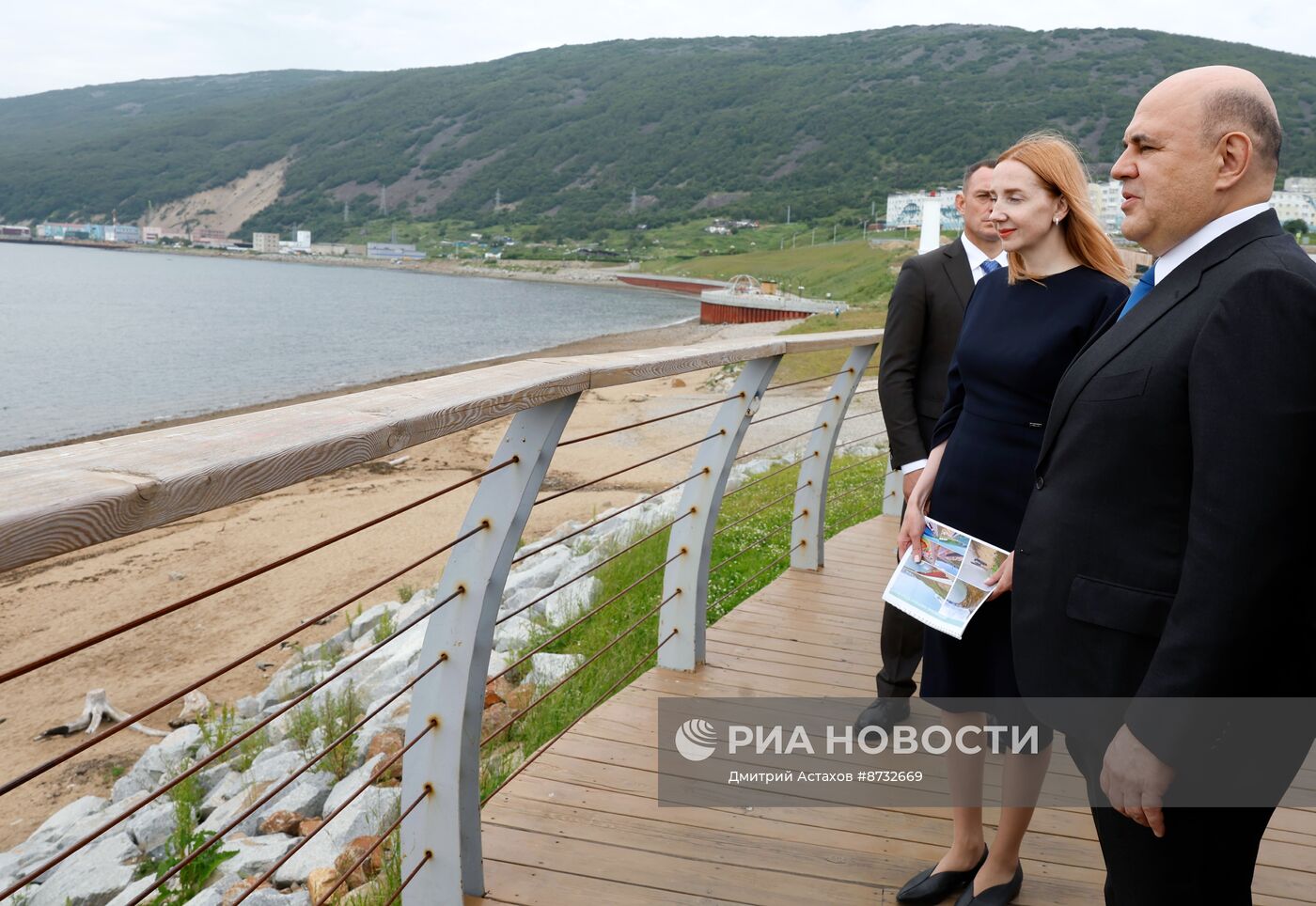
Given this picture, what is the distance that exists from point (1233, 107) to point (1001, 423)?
Answer: 1.01 m

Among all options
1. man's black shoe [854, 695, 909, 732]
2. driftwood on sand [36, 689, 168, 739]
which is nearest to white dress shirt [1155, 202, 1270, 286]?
man's black shoe [854, 695, 909, 732]

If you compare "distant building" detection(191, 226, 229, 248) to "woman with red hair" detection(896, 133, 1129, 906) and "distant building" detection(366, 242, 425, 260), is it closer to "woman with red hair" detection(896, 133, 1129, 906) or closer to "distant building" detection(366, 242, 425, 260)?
"distant building" detection(366, 242, 425, 260)

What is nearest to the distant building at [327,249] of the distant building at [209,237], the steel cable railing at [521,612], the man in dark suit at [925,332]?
the distant building at [209,237]

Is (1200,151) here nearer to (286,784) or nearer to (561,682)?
(286,784)

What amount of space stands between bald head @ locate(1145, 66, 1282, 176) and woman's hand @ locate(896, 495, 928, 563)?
3.93 ft

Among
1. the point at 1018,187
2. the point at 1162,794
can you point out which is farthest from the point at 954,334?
the point at 1162,794

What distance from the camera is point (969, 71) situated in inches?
6683

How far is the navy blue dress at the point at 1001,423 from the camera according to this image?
7.79 ft

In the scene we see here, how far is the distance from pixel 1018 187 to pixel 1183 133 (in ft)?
2.81

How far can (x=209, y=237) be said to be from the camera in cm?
15388

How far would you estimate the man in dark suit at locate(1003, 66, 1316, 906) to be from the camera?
1384 millimetres

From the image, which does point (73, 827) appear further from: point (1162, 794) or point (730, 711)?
point (1162, 794)

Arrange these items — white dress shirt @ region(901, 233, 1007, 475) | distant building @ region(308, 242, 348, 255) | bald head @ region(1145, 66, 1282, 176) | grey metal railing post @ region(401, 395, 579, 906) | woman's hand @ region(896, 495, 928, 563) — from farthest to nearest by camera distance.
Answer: distant building @ region(308, 242, 348, 255) → white dress shirt @ region(901, 233, 1007, 475) → woman's hand @ region(896, 495, 928, 563) → grey metal railing post @ region(401, 395, 579, 906) → bald head @ region(1145, 66, 1282, 176)

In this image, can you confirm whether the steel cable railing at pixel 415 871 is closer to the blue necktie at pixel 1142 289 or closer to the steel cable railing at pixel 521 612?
the steel cable railing at pixel 521 612
